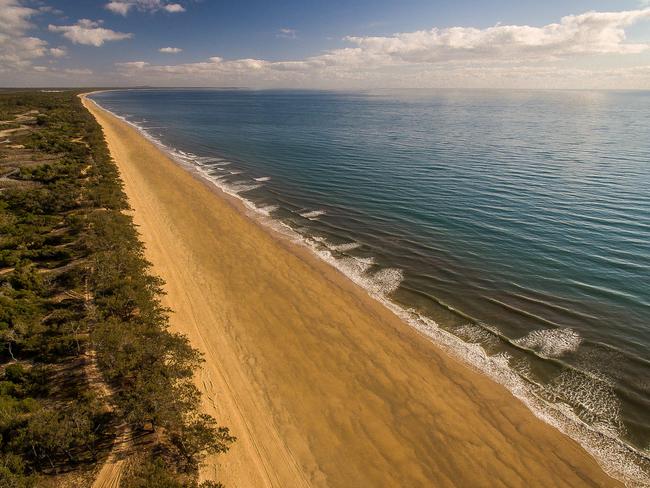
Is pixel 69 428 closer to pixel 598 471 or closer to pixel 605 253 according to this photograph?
pixel 598 471

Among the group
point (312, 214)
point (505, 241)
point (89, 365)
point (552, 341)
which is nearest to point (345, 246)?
point (312, 214)

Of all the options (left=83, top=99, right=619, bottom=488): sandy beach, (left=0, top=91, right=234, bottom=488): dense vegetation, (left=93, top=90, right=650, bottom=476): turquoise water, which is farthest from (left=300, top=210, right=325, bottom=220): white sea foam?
(left=0, top=91, right=234, bottom=488): dense vegetation

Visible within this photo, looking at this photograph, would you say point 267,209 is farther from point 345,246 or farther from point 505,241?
point 505,241

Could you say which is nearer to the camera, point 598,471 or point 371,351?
point 598,471

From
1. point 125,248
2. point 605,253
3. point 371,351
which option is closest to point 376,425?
point 371,351

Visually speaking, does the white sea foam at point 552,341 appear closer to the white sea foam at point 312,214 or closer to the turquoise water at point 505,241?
the turquoise water at point 505,241

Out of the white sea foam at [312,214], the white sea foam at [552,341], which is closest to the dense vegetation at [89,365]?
the white sea foam at [552,341]
